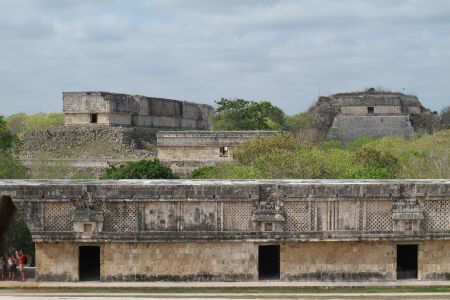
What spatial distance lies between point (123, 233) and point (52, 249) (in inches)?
65.6

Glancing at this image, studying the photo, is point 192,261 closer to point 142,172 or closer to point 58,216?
point 58,216

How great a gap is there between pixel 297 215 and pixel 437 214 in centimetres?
319

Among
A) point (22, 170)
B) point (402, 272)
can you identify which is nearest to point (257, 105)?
point (22, 170)

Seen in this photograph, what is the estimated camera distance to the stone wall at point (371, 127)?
164ft

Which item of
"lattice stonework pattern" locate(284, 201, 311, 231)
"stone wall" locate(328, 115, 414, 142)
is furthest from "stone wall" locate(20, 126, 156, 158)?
"lattice stonework pattern" locate(284, 201, 311, 231)

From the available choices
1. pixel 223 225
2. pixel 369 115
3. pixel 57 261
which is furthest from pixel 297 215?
pixel 369 115

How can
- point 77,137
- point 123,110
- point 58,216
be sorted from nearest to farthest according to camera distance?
point 58,216
point 77,137
point 123,110

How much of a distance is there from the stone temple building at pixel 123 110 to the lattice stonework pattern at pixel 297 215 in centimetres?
2695

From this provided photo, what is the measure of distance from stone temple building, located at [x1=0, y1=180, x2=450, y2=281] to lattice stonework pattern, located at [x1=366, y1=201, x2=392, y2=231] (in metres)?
0.02

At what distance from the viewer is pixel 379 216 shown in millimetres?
16516

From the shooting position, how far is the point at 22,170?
96.9 feet

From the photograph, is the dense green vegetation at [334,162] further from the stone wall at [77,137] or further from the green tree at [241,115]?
the green tree at [241,115]

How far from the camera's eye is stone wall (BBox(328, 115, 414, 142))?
50000mm

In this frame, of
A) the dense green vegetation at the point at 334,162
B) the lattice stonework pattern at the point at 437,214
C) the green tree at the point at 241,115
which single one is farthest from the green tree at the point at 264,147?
the green tree at the point at 241,115
